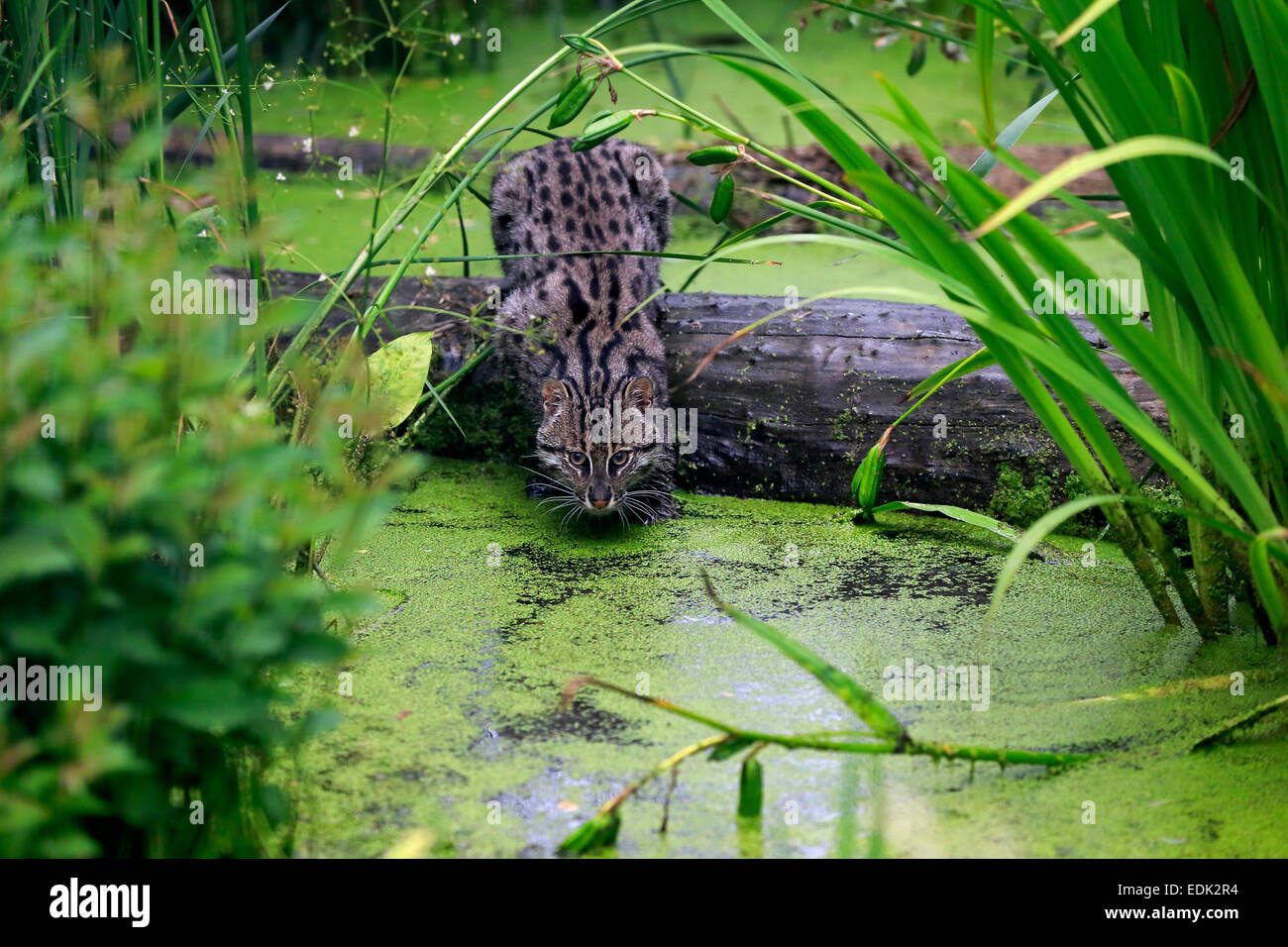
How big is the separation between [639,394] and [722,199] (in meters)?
1.01

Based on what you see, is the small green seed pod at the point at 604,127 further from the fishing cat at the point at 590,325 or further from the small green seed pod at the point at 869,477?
the small green seed pod at the point at 869,477

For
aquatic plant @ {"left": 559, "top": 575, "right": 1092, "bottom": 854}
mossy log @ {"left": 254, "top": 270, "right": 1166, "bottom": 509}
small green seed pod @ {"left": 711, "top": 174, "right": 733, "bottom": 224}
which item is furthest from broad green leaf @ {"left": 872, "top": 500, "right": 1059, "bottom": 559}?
aquatic plant @ {"left": 559, "top": 575, "right": 1092, "bottom": 854}

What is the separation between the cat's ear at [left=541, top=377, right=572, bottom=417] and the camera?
12.4 feet

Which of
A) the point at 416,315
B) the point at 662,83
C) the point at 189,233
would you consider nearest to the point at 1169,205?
the point at 189,233

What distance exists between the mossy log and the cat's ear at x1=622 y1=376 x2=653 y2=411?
115mm

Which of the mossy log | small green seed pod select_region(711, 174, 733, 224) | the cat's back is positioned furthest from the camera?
the cat's back

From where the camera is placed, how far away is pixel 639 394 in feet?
12.5

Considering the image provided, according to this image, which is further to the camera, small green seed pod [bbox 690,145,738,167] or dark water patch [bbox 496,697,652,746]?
small green seed pod [bbox 690,145,738,167]

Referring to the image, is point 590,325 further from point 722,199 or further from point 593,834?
point 593,834

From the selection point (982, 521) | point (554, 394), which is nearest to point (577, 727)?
point (982, 521)

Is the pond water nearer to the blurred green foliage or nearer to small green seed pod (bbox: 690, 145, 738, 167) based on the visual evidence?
the blurred green foliage

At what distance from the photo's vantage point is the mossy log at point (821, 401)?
3.57 meters

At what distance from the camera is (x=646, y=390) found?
3811mm
